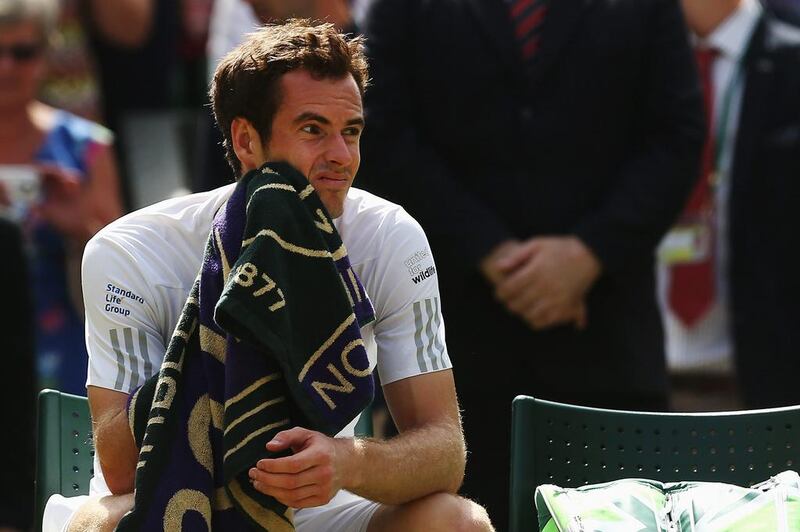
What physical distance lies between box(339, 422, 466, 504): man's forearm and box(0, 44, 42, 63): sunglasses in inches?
96.4

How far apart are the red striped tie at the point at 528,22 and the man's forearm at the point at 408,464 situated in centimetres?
140

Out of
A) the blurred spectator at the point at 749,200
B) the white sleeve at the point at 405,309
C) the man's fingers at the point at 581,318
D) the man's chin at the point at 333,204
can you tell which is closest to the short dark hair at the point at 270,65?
the man's chin at the point at 333,204

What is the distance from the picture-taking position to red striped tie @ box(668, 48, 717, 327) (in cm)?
518

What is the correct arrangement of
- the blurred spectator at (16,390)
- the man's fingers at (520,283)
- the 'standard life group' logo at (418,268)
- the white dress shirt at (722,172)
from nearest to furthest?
the 'standard life group' logo at (418,268)
the man's fingers at (520,283)
the blurred spectator at (16,390)
the white dress shirt at (722,172)

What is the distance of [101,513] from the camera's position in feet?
10.3

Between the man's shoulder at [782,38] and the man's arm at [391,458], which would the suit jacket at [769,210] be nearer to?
the man's shoulder at [782,38]

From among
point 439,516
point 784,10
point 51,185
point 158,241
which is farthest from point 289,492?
point 784,10

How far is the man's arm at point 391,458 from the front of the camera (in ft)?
9.70

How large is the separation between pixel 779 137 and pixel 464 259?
1.25 m

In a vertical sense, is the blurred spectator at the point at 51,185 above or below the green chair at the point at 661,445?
above

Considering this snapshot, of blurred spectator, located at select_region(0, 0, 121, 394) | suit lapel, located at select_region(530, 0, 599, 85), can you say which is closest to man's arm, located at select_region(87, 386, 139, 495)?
suit lapel, located at select_region(530, 0, 599, 85)

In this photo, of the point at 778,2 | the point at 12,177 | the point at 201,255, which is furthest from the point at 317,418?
the point at 778,2

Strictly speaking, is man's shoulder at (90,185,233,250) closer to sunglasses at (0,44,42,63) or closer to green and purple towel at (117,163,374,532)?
green and purple towel at (117,163,374,532)

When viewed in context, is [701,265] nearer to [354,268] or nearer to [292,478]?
[354,268]
